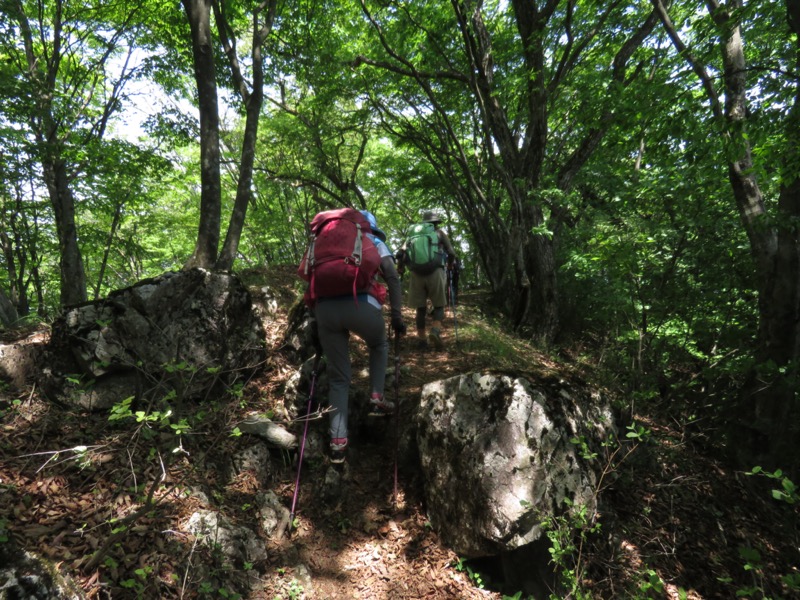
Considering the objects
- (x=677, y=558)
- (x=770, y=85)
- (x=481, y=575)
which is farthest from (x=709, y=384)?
(x=481, y=575)

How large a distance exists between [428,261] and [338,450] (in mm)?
3108

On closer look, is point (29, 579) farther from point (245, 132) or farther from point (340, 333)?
point (245, 132)

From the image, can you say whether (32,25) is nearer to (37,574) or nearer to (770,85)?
(37,574)

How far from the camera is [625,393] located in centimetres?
516

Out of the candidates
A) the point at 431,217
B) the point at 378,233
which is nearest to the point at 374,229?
the point at 378,233

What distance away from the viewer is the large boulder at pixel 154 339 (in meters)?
3.80

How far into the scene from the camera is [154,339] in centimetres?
419

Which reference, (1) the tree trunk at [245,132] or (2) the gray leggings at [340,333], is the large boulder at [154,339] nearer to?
(2) the gray leggings at [340,333]

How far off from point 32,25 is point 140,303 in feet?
36.1

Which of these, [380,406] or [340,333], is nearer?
[340,333]

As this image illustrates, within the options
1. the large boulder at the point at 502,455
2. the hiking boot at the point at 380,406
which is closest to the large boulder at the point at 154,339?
the hiking boot at the point at 380,406

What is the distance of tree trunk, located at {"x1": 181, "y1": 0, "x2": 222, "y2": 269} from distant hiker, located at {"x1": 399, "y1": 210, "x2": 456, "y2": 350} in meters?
3.17

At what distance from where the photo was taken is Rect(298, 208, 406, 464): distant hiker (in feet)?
10.7

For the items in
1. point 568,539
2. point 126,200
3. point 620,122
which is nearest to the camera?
point 568,539
